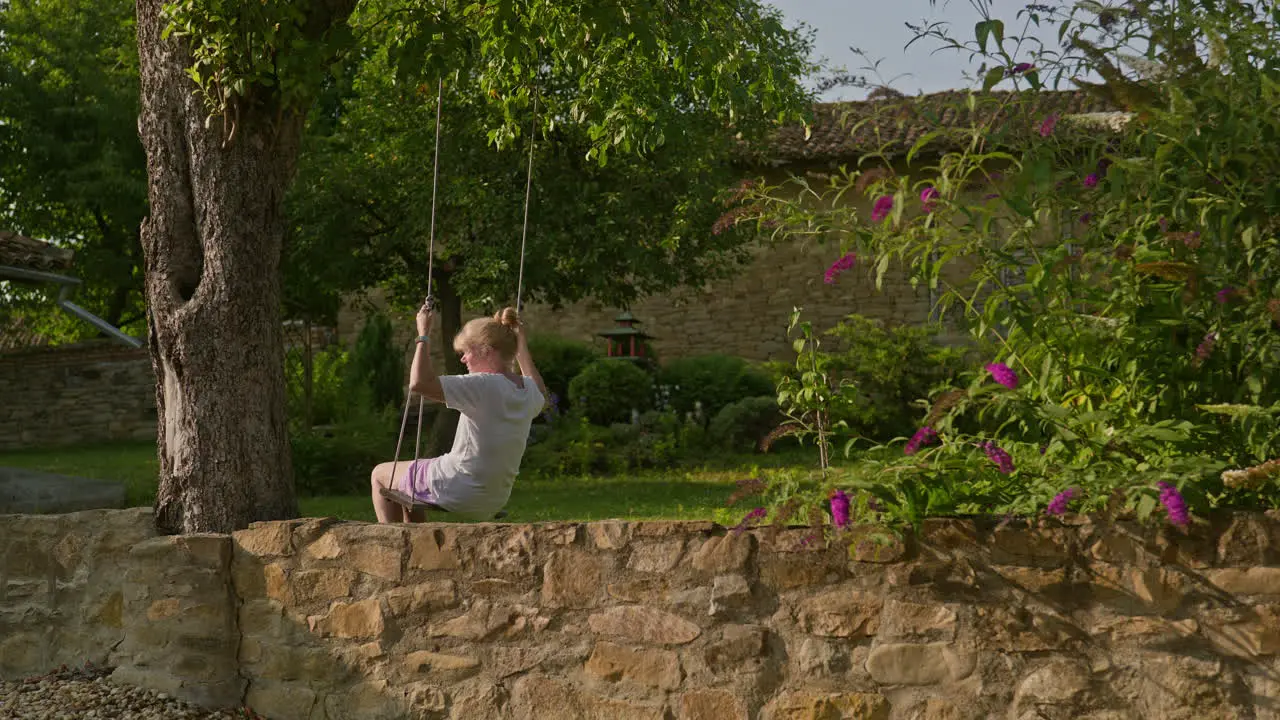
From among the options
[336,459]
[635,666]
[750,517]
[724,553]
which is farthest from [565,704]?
[336,459]

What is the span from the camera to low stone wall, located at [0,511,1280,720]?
11.8 feet

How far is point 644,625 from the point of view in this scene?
13.7 ft

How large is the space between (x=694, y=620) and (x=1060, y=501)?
122cm

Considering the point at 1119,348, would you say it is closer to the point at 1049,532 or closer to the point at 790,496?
the point at 1049,532

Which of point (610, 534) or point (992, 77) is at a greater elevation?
point (992, 77)

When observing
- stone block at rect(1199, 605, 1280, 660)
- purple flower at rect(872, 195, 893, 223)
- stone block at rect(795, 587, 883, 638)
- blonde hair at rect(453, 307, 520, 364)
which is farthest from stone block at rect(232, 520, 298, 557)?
stone block at rect(1199, 605, 1280, 660)

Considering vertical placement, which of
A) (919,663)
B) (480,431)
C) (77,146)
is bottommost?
(919,663)

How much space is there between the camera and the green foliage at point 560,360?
657 inches

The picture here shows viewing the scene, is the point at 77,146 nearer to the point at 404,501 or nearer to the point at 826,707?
the point at 404,501

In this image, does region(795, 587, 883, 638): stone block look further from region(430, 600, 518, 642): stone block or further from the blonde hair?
the blonde hair

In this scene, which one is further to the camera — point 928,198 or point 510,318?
point 510,318

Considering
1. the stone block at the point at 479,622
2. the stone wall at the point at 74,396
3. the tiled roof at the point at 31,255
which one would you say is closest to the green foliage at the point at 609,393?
the tiled roof at the point at 31,255

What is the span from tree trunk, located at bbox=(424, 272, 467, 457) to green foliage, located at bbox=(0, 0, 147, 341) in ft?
26.3

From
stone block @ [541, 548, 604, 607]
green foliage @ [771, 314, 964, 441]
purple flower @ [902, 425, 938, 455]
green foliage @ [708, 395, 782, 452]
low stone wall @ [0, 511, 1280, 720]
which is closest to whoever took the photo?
low stone wall @ [0, 511, 1280, 720]
